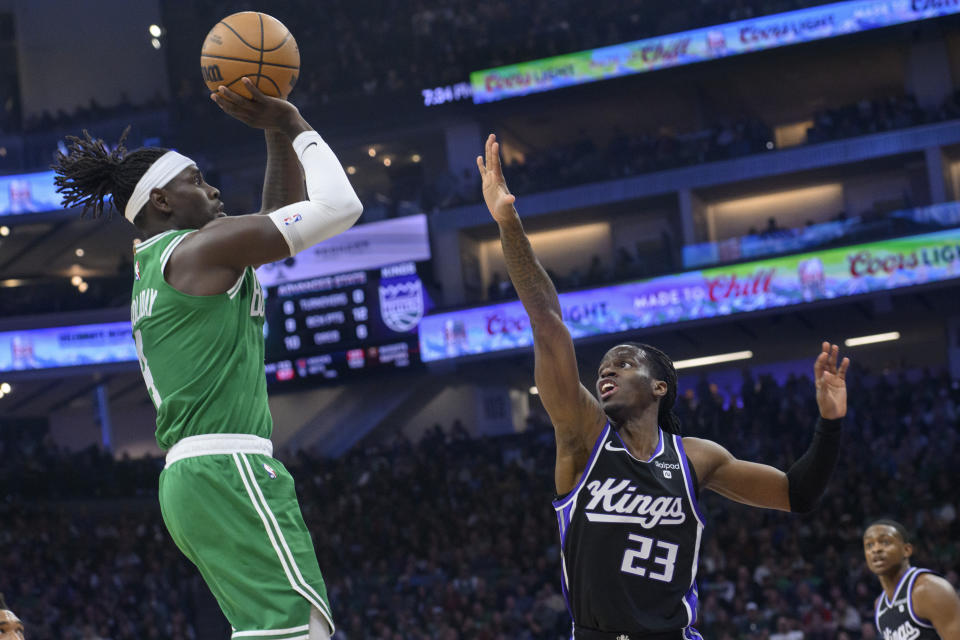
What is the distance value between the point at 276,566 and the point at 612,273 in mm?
21009

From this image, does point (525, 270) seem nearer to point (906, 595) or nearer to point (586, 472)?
point (586, 472)

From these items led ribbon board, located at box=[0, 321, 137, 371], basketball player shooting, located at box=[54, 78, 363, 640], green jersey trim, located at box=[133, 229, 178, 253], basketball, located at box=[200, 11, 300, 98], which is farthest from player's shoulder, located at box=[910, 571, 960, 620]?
led ribbon board, located at box=[0, 321, 137, 371]

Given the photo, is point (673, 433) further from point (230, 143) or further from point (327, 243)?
point (230, 143)

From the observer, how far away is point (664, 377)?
4.38 metres

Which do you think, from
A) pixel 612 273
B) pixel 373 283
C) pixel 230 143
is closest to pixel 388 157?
pixel 230 143

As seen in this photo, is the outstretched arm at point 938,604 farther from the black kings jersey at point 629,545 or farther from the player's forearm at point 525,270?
the player's forearm at point 525,270

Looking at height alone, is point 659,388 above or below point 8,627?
above

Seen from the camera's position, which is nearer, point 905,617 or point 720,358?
point 905,617

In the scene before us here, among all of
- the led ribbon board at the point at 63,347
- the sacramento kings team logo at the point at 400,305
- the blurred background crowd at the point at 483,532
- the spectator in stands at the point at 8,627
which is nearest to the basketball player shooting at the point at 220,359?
the spectator in stands at the point at 8,627

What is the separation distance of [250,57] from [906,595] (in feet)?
18.2

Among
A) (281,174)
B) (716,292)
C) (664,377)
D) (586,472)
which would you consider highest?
(716,292)

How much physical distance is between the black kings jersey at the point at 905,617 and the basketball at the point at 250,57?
5.31 meters

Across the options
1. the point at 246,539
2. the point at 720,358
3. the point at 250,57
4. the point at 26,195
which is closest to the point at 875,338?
the point at 720,358

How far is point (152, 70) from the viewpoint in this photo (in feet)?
103
